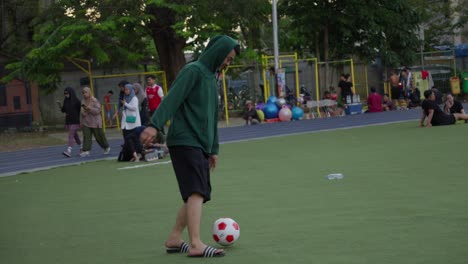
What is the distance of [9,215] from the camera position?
11.8 metres

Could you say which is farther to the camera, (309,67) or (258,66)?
(309,67)

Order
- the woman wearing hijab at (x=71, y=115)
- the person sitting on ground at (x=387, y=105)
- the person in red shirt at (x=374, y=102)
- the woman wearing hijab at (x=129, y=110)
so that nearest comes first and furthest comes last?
1. the woman wearing hijab at (x=129, y=110)
2. the woman wearing hijab at (x=71, y=115)
3. the person in red shirt at (x=374, y=102)
4. the person sitting on ground at (x=387, y=105)

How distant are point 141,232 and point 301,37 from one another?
35.4 metres

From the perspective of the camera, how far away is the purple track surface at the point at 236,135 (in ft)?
72.0

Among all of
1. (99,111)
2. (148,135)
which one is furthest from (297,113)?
(148,135)

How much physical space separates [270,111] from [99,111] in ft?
41.6

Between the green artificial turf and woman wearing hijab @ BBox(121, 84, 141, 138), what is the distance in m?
1.43

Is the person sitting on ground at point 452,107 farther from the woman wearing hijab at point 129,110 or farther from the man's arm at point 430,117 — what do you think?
the woman wearing hijab at point 129,110

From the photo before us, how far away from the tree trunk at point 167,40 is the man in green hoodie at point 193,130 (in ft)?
89.9

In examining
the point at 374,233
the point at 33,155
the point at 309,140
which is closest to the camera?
the point at 374,233

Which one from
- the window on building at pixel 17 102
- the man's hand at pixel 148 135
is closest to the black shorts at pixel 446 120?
the man's hand at pixel 148 135

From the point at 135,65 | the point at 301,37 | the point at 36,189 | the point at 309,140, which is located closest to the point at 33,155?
the point at 309,140

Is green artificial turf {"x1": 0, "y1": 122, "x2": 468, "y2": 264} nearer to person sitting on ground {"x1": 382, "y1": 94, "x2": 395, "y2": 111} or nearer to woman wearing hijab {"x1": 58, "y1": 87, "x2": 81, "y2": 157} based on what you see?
woman wearing hijab {"x1": 58, "y1": 87, "x2": 81, "y2": 157}

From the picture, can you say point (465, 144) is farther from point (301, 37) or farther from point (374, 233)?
point (301, 37)
